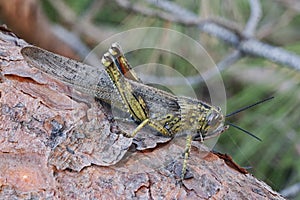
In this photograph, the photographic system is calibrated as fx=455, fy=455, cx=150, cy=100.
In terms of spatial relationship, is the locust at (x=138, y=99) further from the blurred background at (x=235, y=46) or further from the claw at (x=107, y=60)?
the blurred background at (x=235, y=46)

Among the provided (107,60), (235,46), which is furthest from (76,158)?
(235,46)

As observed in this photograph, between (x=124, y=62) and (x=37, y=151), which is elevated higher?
(x=124, y=62)

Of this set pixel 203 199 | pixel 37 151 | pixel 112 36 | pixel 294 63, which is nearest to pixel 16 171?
pixel 37 151

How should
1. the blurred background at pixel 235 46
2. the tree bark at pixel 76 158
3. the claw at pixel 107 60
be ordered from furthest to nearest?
the blurred background at pixel 235 46, the claw at pixel 107 60, the tree bark at pixel 76 158

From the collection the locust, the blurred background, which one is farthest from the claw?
the blurred background

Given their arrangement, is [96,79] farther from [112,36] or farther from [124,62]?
[112,36]

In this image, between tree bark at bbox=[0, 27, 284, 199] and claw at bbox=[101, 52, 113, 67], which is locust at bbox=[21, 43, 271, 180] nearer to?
claw at bbox=[101, 52, 113, 67]

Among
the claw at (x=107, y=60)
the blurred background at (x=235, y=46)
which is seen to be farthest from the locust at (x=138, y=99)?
the blurred background at (x=235, y=46)
